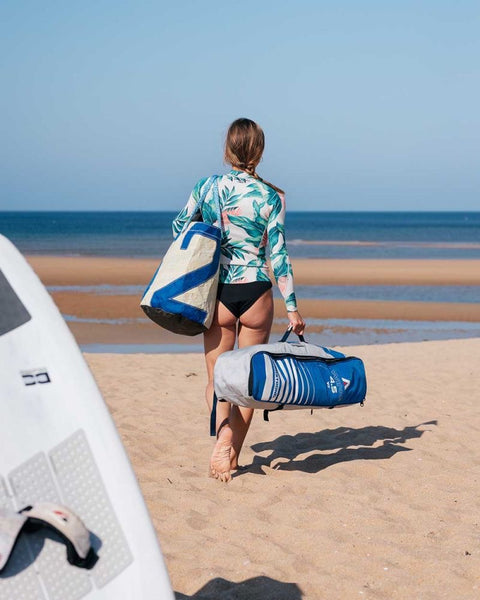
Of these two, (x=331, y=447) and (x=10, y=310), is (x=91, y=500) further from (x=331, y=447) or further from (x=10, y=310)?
Answer: (x=331, y=447)

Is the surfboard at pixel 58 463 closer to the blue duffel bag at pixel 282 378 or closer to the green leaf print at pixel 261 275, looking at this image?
the blue duffel bag at pixel 282 378

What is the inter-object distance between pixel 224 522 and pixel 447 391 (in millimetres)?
4249

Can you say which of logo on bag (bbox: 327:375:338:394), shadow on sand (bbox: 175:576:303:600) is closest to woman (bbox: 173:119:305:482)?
logo on bag (bbox: 327:375:338:394)

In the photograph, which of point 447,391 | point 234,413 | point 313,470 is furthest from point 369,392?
point 234,413

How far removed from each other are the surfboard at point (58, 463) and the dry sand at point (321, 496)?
124 cm

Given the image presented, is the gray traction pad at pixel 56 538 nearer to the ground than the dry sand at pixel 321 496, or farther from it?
farther from it

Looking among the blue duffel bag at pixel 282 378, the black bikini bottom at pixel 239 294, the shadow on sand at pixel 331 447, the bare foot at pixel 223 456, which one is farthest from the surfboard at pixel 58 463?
the shadow on sand at pixel 331 447

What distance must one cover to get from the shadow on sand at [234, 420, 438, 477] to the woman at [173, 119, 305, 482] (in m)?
0.97

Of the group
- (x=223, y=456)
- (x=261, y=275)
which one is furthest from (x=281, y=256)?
(x=223, y=456)

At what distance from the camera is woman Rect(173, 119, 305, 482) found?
494 cm

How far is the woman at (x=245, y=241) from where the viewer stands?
494 centimetres

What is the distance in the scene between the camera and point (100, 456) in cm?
259

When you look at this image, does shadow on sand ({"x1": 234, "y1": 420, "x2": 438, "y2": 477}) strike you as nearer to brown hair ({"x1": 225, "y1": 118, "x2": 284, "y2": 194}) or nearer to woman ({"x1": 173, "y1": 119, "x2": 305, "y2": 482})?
woman ({"x1": 173, "y1": 119, "x2": 305, "y2": 482})

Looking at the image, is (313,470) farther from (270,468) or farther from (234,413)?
(234,413)
